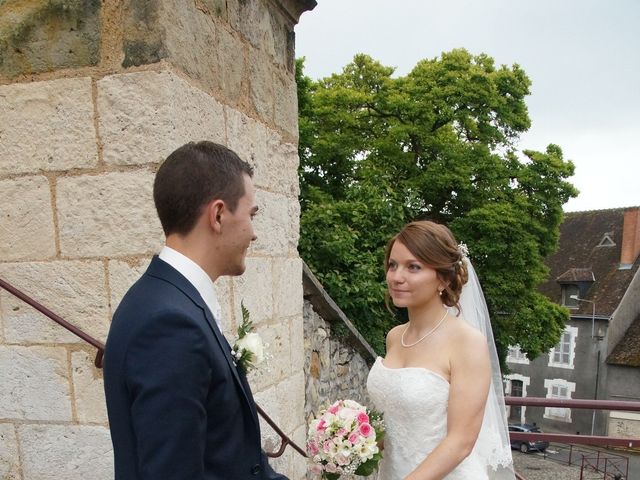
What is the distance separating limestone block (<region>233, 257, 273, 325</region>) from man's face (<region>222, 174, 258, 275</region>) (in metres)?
0.91

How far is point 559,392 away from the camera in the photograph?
72.4ft

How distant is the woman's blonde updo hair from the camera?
7.43 ft

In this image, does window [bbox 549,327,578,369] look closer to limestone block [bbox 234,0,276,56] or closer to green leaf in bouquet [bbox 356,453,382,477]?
green leaf in bouquet [bbox 356,453,382,477]

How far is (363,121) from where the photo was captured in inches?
597

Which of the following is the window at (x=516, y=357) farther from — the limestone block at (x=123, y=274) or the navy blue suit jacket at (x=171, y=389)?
the navy blue suit jacket at (x=171, y=389)

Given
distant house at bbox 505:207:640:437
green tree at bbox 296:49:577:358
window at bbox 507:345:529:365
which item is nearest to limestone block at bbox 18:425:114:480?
green tree at bbox 296:49:577:358

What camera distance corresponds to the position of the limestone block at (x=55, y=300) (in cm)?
183

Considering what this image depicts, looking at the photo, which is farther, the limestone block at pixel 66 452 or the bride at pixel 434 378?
the bride at pixel 434 378

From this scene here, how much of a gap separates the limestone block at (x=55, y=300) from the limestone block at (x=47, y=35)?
2.34 feet

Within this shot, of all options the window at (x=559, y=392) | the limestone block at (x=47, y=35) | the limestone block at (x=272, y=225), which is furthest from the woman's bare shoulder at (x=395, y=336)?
the window at (x=559, y=392)

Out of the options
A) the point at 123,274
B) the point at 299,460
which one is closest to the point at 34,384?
the point at 123,274

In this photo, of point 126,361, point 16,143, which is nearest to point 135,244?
point 16,143

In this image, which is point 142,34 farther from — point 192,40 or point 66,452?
point 66,452

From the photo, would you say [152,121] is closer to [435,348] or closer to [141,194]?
[141,194]
